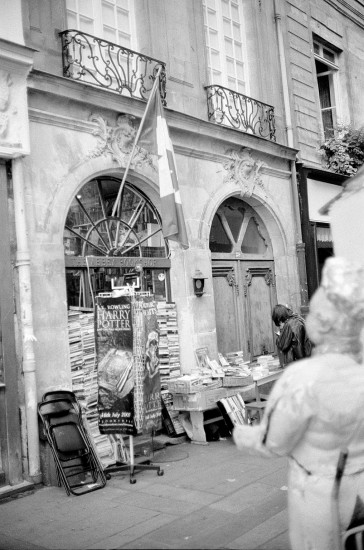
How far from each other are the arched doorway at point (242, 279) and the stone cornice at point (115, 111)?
3.54 ft

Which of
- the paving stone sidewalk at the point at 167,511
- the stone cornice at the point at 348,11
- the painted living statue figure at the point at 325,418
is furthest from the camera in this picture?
the stone cornice at the point at 348,11

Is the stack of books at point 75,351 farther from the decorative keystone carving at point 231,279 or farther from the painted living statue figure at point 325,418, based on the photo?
the painted living statue figure at point 325,418

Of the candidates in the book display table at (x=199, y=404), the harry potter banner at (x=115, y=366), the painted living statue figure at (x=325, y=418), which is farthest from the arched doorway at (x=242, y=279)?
the painted living statue figure at (x=325, y=418)

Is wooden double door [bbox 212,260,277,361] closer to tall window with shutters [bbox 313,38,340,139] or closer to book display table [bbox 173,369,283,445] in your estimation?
book display table [bbox 173,369,283,445]

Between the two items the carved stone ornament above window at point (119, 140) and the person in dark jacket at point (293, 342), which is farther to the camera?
the person in dark jacket at point (293, 342)

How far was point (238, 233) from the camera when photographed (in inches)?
401

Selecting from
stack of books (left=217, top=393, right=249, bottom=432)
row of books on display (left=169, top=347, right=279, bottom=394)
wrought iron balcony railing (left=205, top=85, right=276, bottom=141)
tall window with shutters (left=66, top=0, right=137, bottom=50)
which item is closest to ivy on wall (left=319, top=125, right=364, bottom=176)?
wrought iron balcony railing (left=205, top=85, right=276, bottom=141)

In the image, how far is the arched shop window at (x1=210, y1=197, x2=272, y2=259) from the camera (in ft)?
31.7

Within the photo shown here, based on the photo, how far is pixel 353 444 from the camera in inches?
95.8

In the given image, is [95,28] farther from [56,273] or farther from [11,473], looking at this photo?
[11,473]

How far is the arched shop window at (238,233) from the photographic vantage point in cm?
967

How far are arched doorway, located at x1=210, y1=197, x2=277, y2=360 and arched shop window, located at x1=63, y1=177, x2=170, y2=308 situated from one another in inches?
54.5

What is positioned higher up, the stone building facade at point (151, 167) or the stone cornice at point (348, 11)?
the stone cornice at point (348, 11)


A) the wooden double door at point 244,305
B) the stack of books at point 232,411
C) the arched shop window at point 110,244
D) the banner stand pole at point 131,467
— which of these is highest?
the arched shop window at point 110,244
